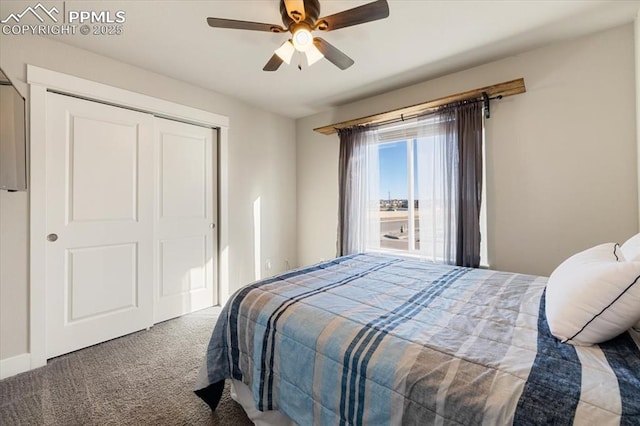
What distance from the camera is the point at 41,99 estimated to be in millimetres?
2068

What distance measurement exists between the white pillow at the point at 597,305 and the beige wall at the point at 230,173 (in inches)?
122

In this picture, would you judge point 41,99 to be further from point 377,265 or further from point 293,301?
point 377,265

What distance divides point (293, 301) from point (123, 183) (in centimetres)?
216

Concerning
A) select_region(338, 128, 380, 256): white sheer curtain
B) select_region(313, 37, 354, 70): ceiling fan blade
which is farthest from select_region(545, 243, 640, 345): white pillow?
select_region(338, 128, 380, 256): white sheer curtain

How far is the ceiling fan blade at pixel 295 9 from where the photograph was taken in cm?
149

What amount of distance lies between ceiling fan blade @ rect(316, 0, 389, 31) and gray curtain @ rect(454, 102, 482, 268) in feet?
4.75

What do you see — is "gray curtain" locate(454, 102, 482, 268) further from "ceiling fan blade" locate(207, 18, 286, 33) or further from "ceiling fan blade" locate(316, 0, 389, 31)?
"ceiling fan blade" locate(207, 18, 286, 33)

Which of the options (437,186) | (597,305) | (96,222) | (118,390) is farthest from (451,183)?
(96,222)

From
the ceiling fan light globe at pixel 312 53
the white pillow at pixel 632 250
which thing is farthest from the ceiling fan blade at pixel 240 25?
the white pillow at pixel 632 250

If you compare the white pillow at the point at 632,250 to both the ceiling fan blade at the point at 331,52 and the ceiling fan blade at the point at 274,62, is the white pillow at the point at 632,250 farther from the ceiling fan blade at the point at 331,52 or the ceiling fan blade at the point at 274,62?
the ceiling fan blade at the point at 274,62

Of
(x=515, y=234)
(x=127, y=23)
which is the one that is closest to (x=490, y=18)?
(x=515, y=234)

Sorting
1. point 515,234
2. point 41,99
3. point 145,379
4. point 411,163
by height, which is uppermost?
point 41,99

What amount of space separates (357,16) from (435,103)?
4.74ft

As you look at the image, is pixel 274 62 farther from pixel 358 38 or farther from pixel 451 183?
pixel 451 183
